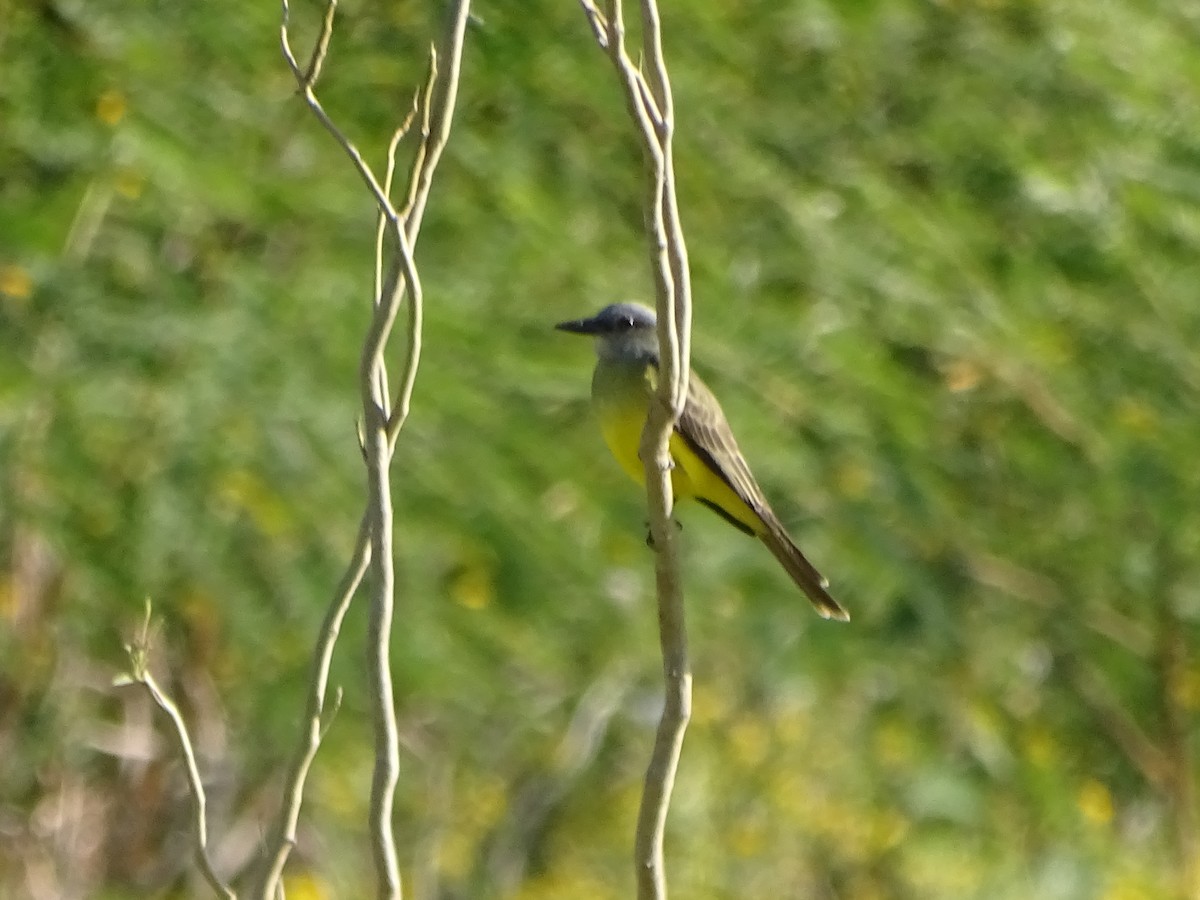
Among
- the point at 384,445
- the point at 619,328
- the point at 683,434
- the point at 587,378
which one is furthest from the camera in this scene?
the point at 587,378

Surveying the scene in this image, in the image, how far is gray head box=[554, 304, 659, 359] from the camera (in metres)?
4.54

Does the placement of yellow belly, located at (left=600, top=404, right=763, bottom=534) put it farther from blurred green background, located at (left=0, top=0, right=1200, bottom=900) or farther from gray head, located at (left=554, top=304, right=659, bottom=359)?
blurred green background, located at (left=0, top=0, right=1200, bottom=900)

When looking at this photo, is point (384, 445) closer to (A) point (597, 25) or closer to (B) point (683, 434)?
(A) point (597, 25)

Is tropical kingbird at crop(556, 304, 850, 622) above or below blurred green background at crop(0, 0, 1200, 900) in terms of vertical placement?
above

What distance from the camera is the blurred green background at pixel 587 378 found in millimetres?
4918

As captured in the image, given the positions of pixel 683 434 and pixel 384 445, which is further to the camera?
pixel 683 434

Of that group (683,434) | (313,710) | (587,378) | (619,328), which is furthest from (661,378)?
(587,378)

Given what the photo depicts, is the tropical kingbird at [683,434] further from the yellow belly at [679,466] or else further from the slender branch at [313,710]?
the slender branch at [313,710]

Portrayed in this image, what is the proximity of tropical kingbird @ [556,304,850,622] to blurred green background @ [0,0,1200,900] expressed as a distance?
1.88 feet

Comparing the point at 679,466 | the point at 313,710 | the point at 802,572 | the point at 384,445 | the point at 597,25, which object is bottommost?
the point at 802,572

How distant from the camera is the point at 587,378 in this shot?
5371 mm

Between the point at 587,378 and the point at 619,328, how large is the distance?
2.54ft

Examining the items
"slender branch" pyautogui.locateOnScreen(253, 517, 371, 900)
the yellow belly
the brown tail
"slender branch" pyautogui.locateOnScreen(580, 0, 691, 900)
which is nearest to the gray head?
the yellow belly

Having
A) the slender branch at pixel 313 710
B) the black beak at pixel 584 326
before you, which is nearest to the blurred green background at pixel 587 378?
the black beak at pixel 584 326
